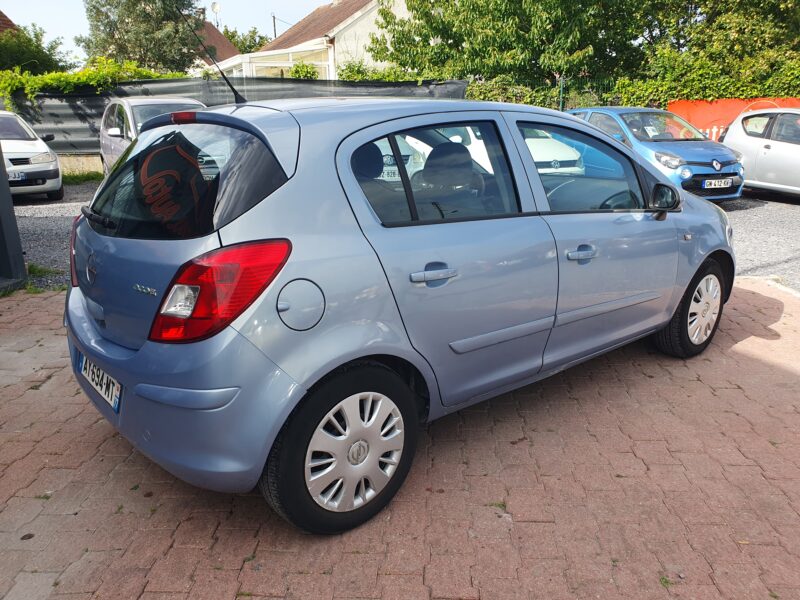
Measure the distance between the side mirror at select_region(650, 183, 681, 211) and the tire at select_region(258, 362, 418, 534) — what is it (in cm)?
207

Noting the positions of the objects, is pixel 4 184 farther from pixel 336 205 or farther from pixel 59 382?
pixel 336 205

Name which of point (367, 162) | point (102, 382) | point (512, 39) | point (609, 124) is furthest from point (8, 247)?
point (512, 39)

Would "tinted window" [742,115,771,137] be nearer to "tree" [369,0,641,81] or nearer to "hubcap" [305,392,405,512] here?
"tree" [369,0,641,81]

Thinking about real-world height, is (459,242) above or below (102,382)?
above

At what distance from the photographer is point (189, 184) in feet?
8.44

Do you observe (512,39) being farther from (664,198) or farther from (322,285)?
(322,285)

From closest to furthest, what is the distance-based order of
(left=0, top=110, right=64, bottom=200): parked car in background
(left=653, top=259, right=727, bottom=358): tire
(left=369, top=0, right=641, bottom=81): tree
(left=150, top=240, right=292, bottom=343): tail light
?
(left=150, top=240, right=292, bottom=343): tail light → (left=653, top=259, right=727, bottom=358): tire → (left=0, top=110, right=64, bottom=200): parked car in background → (left=369, top=0, right=641, bottom=81): tree

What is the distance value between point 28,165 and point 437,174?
34.6ft

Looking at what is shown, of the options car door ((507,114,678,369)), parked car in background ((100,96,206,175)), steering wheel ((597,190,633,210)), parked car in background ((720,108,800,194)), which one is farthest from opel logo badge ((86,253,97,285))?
parked car in background ((720,108,800,194))

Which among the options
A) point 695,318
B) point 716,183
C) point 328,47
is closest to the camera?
point 695,318

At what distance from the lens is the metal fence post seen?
6078 mm

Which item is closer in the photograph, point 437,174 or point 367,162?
point 367,162

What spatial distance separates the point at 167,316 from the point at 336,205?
75 cm

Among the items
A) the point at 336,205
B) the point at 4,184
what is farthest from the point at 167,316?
the point at 4,184
